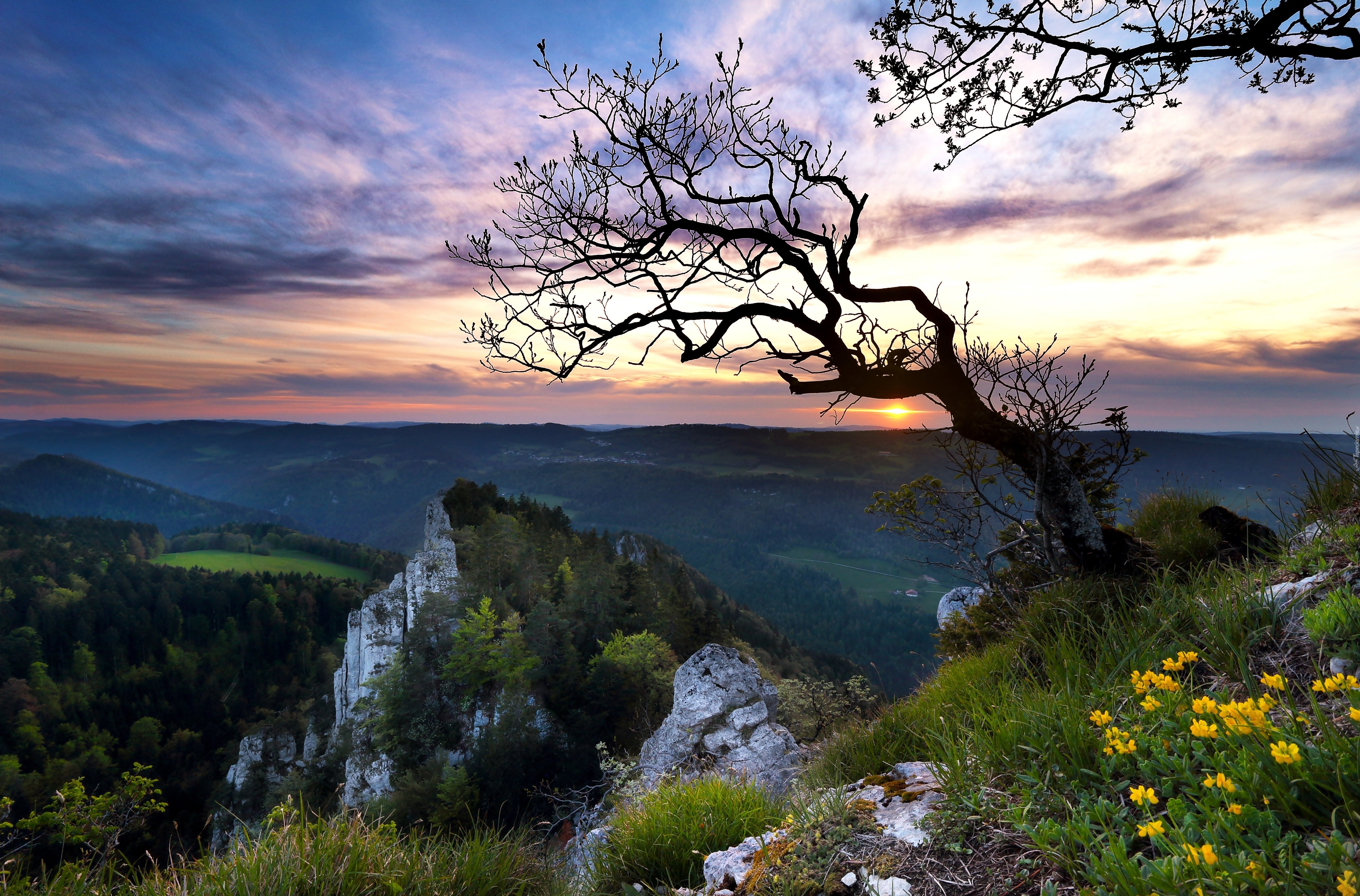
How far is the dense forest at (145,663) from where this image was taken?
71.9 m

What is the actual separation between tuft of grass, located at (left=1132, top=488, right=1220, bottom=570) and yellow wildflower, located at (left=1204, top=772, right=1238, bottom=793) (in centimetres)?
425

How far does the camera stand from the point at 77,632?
309 ft

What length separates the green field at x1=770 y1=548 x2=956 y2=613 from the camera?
484 ft

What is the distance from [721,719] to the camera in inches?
593

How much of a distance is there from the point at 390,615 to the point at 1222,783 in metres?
57.4

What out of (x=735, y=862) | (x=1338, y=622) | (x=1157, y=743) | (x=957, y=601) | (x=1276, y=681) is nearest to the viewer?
(x=1276, y=681)

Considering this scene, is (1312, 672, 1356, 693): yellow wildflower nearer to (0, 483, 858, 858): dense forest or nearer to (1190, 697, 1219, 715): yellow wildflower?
(1190, 697, 1219, 715): yellow wildflower

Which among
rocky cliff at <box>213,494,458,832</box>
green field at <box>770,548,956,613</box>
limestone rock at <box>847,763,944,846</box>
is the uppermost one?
limestone rock at <box>847,763,944,846</box>

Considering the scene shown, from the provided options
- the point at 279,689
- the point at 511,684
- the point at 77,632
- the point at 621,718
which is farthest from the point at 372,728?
the point at 77,632

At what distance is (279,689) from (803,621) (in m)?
98.4

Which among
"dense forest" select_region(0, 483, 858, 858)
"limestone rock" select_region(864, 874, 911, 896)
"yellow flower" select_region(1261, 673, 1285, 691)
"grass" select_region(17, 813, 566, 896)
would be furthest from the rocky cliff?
"yellow flower" select_region(1261, 673, 1285, 691)

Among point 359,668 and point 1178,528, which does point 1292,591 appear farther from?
point 359,668

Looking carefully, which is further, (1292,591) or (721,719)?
(721,719)

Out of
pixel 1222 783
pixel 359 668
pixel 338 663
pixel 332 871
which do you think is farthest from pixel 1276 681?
pixel 338 663
